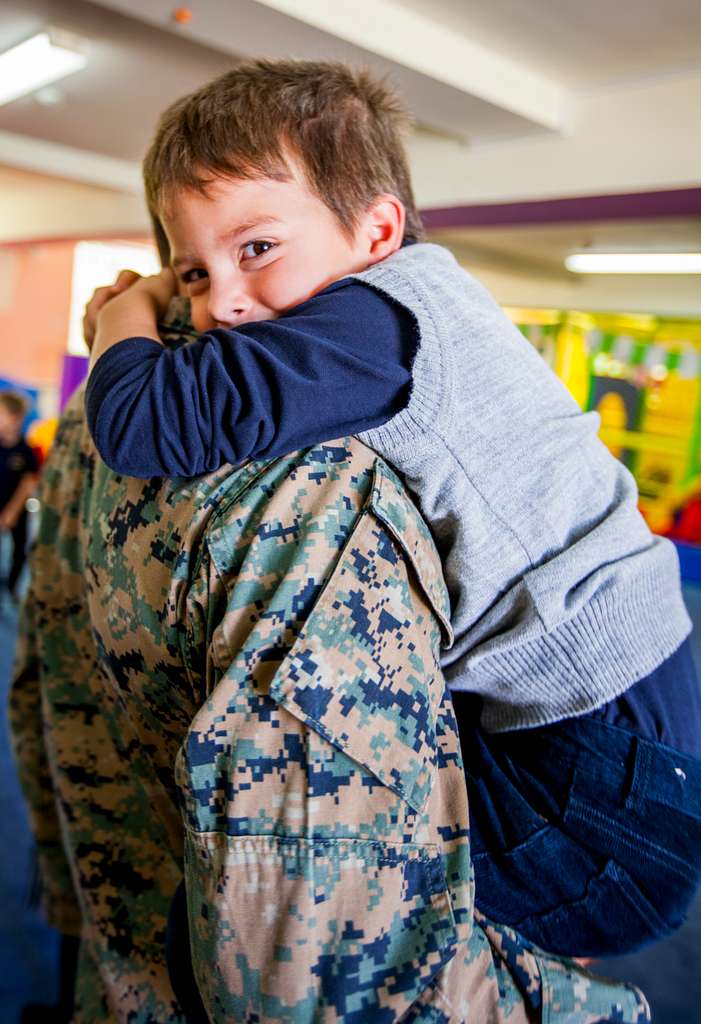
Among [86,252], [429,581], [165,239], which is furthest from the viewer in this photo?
[86,252]

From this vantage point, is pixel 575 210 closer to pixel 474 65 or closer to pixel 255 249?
pixel 474 65

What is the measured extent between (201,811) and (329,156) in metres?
0.65

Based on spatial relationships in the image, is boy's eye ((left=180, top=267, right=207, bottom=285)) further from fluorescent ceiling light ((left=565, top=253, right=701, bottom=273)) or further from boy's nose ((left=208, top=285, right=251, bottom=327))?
fluorescent ceiling light ((left=565, top=253, right=701, bottom=273))

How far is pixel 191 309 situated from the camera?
0.96 m

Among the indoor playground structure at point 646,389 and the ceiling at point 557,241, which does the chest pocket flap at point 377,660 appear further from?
the indoor playground structure at point 646,389

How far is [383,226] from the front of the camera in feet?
3.10

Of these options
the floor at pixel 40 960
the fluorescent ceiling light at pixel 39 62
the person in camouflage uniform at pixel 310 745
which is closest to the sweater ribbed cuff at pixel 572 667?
the person in camouflage uniform at pixel 310 745

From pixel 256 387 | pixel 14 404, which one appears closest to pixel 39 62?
pixel 14 404

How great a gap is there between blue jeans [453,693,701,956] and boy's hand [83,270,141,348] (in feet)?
2.23

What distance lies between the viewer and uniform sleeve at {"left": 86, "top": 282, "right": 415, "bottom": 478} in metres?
0.71

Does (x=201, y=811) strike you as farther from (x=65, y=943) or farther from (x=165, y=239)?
(x=65, y=943)

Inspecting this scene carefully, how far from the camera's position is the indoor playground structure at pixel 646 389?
262 inches

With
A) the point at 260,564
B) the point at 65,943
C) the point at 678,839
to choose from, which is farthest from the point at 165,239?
the point at 65,943

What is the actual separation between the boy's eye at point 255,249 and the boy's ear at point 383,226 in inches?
4.8
